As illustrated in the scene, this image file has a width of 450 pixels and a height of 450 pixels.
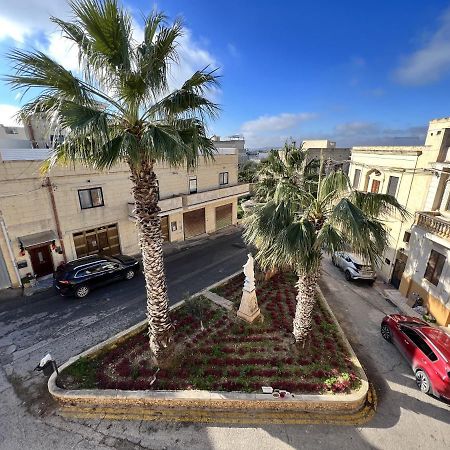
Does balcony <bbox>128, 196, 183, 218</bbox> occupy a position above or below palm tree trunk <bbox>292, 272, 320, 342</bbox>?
above

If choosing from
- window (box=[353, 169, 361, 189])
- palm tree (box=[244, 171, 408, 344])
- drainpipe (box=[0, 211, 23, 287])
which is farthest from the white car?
drainpipe (box=[0, 211, 23, 287])

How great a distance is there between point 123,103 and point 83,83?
3.18ft

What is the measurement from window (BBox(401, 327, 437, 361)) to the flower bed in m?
2.50

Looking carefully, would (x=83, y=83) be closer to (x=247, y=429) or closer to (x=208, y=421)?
(x=208, y=421)

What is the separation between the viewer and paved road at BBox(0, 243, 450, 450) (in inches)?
259

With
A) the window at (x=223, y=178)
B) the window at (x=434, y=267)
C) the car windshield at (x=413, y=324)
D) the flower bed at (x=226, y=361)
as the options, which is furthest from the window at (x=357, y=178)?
the flower bed at (x=226, y=361)

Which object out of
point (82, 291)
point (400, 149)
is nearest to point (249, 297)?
point (82, 291)

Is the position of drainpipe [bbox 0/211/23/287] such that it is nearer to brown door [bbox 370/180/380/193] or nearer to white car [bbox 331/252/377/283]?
white car [bbox 331/252/377/283]

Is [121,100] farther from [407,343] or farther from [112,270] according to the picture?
[407,343]

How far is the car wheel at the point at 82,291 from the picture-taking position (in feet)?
39.9

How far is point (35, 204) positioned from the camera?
12938mm

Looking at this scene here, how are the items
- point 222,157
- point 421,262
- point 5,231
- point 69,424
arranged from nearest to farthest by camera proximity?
point 69,424 → point 5,231 → point 421,262 → point 222,157

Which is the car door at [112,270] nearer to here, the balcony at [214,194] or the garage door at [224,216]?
the balcony at [214,194]

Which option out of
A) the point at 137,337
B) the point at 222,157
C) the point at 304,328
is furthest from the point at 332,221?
Result: the point at 222,157
